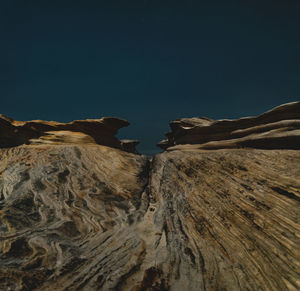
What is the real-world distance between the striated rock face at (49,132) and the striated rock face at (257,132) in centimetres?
791

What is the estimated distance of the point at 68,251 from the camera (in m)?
3.99

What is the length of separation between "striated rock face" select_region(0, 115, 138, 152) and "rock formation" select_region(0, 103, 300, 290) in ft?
8.63

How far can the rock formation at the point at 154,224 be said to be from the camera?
335 centimetres

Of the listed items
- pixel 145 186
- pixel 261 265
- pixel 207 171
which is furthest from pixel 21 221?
pixel 207 171

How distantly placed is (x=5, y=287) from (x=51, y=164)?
18.8 feet

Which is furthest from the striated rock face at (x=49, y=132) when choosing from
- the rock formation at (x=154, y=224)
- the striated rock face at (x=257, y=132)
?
the striated rock face at (x=257, y=132)

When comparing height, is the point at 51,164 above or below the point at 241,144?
below

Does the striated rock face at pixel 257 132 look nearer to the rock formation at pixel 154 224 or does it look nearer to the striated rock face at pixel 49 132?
the rock formation at pixel 154 224

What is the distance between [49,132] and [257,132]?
43.9 feet

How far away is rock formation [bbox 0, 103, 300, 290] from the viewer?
335 centimetres

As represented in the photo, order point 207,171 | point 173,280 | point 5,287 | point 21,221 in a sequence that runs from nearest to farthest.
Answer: point 5,287 → point 173,280 → point 21,221 → point 207,171

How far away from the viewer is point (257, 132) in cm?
920

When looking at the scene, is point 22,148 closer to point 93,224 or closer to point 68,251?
point 93,224

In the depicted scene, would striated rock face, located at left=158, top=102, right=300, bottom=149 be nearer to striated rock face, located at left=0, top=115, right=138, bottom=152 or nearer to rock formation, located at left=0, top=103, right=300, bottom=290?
rock formation, located at left=0, top=103, right=300, bottom=290
